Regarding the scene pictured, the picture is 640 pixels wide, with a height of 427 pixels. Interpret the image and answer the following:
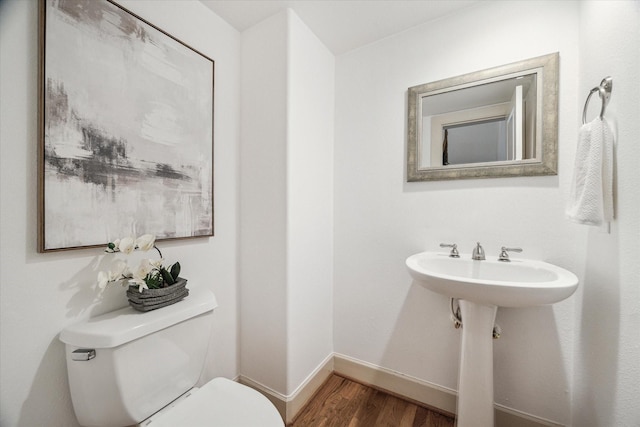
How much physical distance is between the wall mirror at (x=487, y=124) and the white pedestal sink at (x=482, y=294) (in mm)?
458

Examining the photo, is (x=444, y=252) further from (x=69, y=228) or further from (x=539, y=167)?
(x=69, y=228)

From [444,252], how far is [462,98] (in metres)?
0.85

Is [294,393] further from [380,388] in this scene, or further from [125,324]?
[125,324]

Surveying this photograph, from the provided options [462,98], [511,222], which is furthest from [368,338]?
[462,98]

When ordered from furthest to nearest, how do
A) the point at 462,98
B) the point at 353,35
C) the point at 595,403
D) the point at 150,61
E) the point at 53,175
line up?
1. the point at 353,35
2. the point at 462,98
3. the point at 150,61
4. the point at 595,403
5. the point at 53,175

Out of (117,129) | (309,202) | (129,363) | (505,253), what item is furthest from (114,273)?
(505,253)

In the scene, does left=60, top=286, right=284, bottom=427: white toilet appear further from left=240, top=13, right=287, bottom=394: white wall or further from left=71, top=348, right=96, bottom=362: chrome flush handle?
left=240, top=13, right=287, bottom=394: white wall

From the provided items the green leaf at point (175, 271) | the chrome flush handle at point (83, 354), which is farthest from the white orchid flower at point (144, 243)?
the chrome flush handle at point (83, 354)

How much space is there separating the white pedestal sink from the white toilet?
0.80 meters

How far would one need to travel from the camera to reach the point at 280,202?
135 cm

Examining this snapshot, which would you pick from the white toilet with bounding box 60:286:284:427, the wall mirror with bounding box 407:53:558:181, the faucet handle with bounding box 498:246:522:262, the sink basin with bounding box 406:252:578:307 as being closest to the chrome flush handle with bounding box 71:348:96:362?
the white toilet with bounding box 60:286:284:427

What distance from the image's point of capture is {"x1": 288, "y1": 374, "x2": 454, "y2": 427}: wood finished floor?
4.37 ft

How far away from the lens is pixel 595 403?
97 centimetres

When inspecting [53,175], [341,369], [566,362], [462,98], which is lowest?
[341,369]
